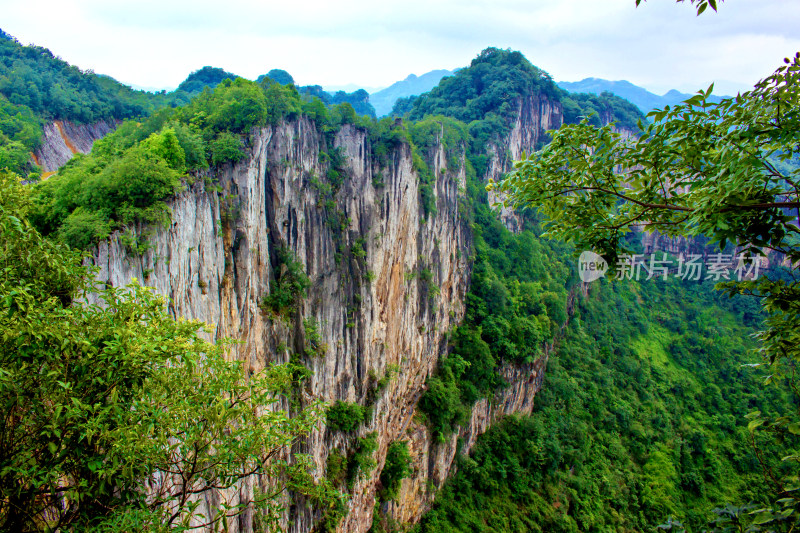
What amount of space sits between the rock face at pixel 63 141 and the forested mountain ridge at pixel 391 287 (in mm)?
3112

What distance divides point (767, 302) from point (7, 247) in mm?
5959

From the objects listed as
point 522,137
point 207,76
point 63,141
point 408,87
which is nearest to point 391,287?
point 63,141

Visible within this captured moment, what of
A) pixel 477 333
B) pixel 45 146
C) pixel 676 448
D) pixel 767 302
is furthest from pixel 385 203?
pixel 676 448

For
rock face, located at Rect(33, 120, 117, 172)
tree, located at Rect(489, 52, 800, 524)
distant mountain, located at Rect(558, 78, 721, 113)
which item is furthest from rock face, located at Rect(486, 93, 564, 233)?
distant mountain, located at Rect(558, 78, 721, 113)

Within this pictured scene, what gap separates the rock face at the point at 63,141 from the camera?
629 inches

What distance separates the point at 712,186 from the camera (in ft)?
9.68

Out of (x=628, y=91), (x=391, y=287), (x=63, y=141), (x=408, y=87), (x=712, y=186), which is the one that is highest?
(x=628, y=91)

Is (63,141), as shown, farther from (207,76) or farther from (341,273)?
(207,76)

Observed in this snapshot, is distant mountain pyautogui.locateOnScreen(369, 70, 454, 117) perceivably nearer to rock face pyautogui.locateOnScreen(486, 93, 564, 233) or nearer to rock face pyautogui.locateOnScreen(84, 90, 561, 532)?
rock face pyautogui.locateOnScreen(486, 93, 564, 233)

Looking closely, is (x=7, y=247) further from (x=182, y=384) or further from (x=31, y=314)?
(x=182, y=384)

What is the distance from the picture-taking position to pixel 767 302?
3170 mm

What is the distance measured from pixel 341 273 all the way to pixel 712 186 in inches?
491

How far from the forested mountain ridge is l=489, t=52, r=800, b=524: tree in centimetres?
686

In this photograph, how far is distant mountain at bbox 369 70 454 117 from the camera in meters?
83.1
